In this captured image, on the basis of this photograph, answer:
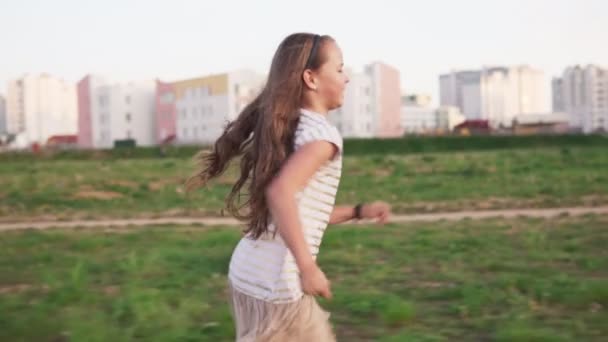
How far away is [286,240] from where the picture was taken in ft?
7.59

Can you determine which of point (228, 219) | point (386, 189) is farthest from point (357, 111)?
point (228, 219)

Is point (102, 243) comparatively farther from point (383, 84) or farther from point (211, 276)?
point (383, 84)

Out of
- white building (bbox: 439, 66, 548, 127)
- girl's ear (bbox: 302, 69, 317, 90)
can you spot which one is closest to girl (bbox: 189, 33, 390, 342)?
girl's ear (bbox: 302, 69, 317, 90)

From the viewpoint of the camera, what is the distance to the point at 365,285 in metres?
6.46

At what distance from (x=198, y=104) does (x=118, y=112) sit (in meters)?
9.92

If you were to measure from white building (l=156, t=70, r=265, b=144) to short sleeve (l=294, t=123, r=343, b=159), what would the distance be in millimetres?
73803

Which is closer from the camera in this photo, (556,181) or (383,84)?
(556,181)

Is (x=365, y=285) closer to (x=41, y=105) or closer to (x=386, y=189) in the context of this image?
(x=386, y=189)

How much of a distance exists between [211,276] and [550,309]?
286 centimetres

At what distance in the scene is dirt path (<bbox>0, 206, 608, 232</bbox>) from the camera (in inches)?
485

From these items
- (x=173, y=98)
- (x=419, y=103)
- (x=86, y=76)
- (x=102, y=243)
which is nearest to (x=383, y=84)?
(x=173, y=98)

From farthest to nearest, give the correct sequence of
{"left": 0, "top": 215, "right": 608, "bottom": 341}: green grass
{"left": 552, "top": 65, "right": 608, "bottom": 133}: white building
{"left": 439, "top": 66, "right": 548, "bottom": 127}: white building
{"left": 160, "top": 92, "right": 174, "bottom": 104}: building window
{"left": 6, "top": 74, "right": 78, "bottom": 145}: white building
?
1. {"left": 6, "top": 74, "right": 78, "bottom": 145}: white building
2. {"left": 439, "top": 66, "right": 548, "bottom": 127}: white building
3. {"left": 552, "top": 65, "right": 608, "bottom": 133}: white building
4. {"left": 160, "top": 92, "right": 174, "bottom": 104}: building window
5. {"left": 0, "top": 215, "right": 608, "bottom": 341}: green grass

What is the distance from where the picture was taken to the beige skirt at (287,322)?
2424 millimetres

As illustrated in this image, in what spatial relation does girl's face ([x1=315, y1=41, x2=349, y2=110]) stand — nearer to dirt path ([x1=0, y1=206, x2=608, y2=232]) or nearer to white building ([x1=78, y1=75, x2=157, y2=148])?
dirt path ([x1=0, y1=206, x2=608, y2=232])
